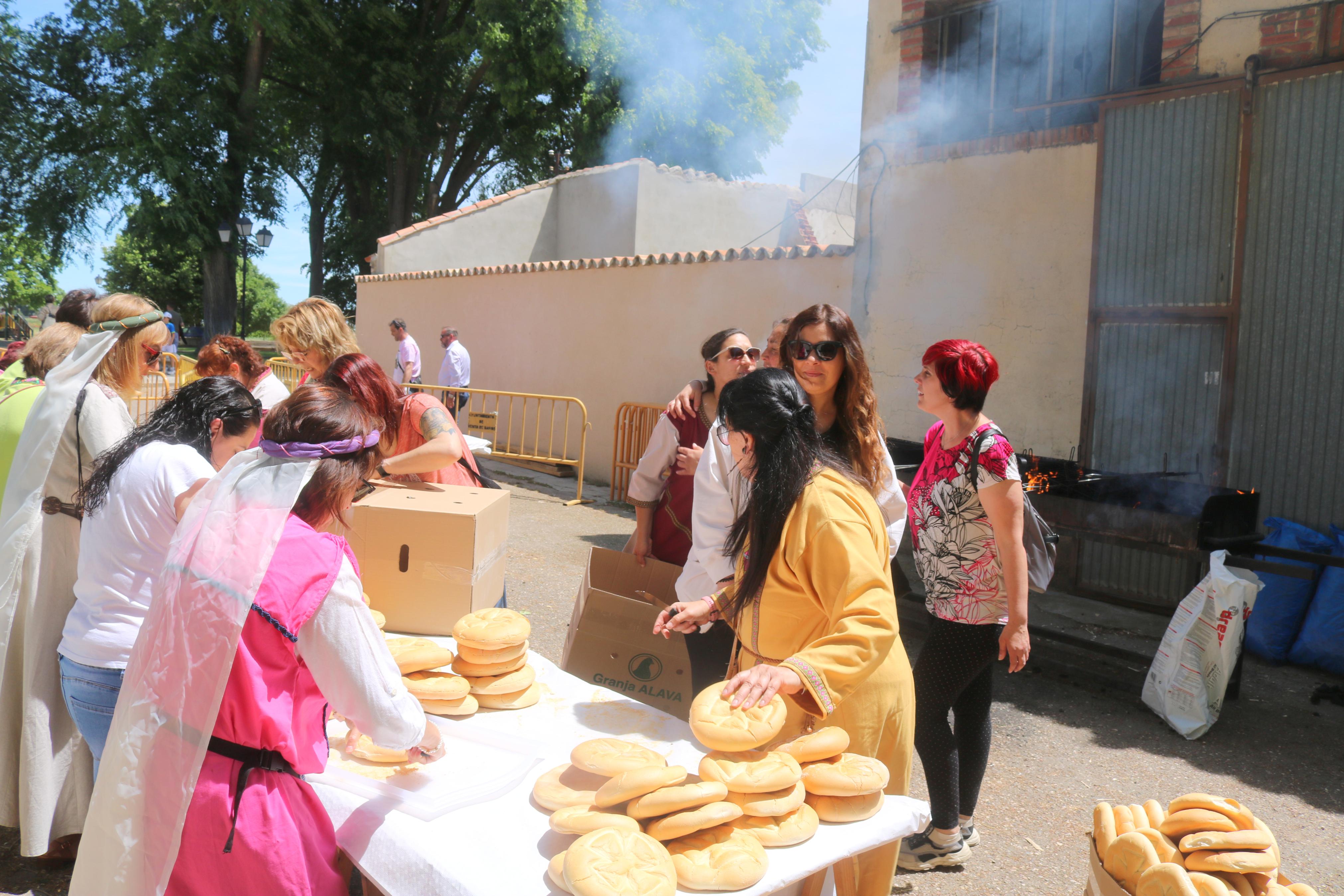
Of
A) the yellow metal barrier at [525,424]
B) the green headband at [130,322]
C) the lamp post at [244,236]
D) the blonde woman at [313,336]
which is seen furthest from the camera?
the lamp post at [244,236]

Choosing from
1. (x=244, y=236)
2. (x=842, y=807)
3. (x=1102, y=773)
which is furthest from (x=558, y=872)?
(x=244, y=236)

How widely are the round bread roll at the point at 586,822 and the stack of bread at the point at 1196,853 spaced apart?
0.99 metres

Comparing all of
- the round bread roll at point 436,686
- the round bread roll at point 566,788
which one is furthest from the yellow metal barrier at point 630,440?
the round bread roll at point 566,788

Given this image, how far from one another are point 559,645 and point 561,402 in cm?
802

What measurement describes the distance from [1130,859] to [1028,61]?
8.72m

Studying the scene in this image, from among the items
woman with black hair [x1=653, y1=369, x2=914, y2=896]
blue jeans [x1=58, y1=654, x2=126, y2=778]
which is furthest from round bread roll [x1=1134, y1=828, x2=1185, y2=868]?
blue jeans [x1=58, y1=654, x2=126, y2=778]

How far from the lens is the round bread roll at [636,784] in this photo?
6.00 feet

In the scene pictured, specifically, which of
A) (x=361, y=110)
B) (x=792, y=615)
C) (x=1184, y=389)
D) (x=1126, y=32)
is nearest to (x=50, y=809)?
(x=792, y=615)

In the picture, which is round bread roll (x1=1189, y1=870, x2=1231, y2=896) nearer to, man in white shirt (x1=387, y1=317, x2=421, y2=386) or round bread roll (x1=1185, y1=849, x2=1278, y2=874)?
round bread roll (x1=1185, y1=849, x2=1278, y2=874)

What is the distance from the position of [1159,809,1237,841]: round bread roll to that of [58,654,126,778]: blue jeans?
2.68m

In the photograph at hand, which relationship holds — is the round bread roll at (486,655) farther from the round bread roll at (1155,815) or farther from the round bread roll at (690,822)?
the round bread roll at (1155,815)

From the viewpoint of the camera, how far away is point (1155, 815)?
1.91m

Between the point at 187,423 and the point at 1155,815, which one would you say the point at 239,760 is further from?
the point at 1155,815

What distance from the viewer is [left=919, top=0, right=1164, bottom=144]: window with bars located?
8.05 m
